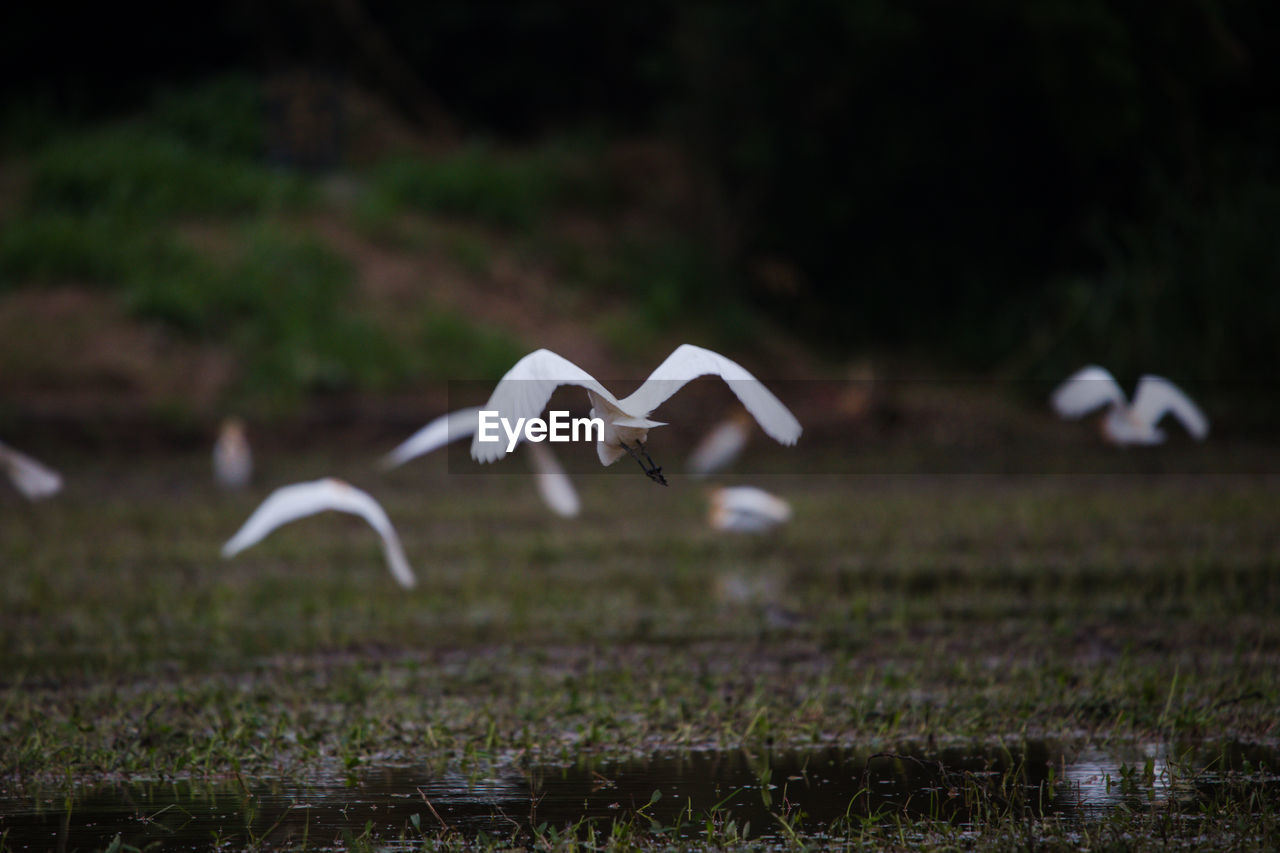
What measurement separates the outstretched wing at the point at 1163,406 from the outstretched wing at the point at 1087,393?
0.32 metres

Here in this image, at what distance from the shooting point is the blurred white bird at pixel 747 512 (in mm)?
10227

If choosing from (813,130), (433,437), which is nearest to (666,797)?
(433,437)

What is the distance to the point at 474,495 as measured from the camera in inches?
572

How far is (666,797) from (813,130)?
19.9 m

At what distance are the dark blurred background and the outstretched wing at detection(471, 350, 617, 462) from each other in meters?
14.0

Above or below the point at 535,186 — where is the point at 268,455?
below

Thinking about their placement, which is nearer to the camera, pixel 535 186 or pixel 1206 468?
pixel 1206 468

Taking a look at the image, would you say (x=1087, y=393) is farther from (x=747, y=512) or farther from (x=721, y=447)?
(x=721, y=447)

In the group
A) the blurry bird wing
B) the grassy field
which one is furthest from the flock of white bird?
the blurry bird wing

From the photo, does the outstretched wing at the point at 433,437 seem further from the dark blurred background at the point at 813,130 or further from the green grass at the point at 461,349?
the green grass at the point at 461,349

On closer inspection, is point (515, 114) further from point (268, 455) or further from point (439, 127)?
point (268, 455)

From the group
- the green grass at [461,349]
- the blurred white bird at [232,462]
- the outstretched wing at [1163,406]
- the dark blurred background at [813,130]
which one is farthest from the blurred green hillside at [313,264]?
the outstretched wing at [1163,406]

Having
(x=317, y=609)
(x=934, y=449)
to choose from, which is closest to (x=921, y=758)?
(x=317, y=609)

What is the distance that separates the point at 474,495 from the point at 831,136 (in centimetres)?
1191
